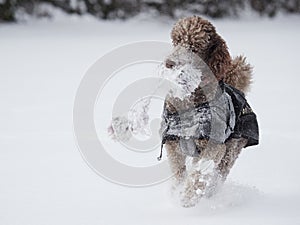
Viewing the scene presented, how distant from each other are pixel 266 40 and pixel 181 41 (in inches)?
217

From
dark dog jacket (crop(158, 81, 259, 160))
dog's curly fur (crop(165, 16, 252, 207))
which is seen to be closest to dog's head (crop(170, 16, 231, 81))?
dog's curly fur (crop(165, 16, 252, 207))

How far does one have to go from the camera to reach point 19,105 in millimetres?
5672

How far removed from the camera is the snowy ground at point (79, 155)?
3.28 m

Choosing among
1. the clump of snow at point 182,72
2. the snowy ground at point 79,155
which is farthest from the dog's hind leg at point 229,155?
the clump of snow at point 182,72

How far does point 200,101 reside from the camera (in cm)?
322

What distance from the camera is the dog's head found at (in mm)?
3184

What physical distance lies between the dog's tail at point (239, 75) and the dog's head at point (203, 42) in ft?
1.21

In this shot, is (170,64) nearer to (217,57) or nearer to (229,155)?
(217,57)

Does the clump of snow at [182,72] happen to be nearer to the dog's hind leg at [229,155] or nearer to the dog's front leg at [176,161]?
the dog's front leg at [176,161]

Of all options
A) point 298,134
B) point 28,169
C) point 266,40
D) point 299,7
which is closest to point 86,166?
point 28,169

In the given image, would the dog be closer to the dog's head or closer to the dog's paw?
the dog's head

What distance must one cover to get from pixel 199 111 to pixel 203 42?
37 cm

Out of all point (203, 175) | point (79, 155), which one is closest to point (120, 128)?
point (203, 175)

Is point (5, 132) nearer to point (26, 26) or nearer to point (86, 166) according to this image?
point (86, 166)
